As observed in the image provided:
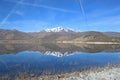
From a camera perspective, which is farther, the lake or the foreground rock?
the lake

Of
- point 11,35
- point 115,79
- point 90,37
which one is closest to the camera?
point 115,79

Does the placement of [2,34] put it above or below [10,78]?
above

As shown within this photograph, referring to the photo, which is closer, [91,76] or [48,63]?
[91,76]

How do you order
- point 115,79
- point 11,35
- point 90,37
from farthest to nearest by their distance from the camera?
point 11,35
point 90,37
point 115,79

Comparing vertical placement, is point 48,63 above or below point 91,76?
above

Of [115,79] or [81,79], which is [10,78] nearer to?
[81,79]

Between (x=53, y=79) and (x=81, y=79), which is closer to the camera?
(x=81, y=79)

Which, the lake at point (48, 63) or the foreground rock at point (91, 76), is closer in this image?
the foreground rock at point (91, 76)

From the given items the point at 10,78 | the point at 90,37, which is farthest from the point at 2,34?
the point at 10,78

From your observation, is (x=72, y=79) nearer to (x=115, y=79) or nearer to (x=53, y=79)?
(x=53, y=79)
